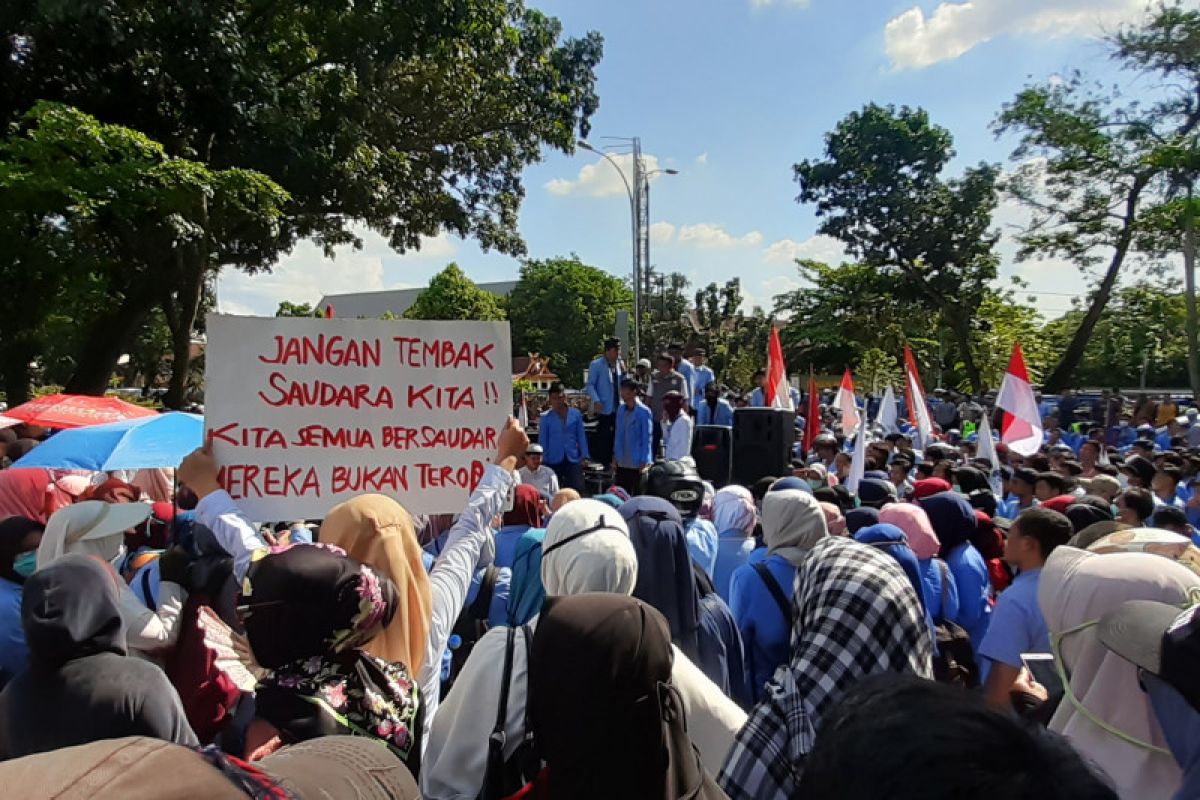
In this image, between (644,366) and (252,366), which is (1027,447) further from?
(252,366)

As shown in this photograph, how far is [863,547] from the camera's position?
2.27 metres

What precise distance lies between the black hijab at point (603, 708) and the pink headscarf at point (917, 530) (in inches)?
96.1

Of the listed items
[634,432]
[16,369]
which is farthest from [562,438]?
[16,369]

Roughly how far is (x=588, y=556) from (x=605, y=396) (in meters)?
7.79

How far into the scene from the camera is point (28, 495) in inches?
154

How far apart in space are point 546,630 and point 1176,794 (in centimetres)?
135

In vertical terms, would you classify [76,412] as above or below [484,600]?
above

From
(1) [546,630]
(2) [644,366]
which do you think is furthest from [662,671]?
(2) [644,366]

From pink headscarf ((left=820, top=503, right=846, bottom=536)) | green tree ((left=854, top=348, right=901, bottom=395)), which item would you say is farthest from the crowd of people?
green tree ((left=854, top=348, right=901, bottom=395))

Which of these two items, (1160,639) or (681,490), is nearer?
(1160,639)

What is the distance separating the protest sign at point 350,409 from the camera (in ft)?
9.87

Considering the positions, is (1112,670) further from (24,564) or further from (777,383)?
(777,383)

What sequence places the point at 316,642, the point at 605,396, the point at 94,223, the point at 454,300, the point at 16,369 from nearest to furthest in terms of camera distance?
the point at 316,642
the point at 605,396
the point at 94,223
the point at 16,369
the point at 454,300

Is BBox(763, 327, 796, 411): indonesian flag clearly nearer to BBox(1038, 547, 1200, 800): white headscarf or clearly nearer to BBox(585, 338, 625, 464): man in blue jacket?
BBox(585, 338, 625, 464): man in blue jacket
